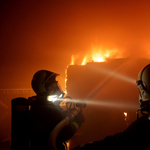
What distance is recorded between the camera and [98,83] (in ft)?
37.7

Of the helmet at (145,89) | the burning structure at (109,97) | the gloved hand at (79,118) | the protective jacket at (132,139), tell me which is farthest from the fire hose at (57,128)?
the burning structure at (109,97)

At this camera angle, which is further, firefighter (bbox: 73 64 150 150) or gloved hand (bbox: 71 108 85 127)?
gloved hand (bbox: 71 108 85 127)

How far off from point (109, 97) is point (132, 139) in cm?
1027

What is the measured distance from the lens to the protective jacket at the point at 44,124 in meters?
1.88

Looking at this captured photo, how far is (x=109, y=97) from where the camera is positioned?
10992 mm

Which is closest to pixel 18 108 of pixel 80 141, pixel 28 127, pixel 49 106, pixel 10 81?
pixel 28 127

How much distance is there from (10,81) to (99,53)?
28.7 m

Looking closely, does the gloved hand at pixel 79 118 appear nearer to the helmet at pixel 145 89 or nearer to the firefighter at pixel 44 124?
the firefighter at pixel 44 124

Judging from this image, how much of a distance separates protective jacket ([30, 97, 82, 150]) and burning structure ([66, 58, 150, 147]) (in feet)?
30.1

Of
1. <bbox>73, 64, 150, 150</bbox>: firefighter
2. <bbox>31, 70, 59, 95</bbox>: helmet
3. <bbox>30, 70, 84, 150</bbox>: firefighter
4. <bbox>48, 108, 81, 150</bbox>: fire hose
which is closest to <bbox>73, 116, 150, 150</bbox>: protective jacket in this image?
<bbox>73, 64, 150, 150</bbox>: firefighter

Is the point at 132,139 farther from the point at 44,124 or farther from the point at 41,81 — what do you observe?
the point at 41,81

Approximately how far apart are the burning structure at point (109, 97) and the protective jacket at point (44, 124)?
9.17 meters

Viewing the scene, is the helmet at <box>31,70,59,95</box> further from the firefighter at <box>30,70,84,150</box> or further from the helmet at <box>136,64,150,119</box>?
the helmet at <box>136,64,150,119</box>

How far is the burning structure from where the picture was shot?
1023 centimetres
